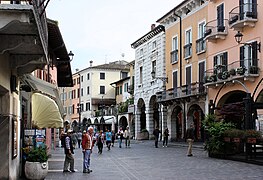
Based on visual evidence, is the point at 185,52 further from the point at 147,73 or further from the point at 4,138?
the point at 4,138

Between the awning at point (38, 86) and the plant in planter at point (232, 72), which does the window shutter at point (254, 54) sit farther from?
the awning at point (38, 86)

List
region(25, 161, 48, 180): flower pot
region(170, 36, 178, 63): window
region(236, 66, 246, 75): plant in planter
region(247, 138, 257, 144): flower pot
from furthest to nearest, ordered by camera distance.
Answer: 1. region(170, 36, 178, 63): window
2. region(236, 66, 246, 75): plant in planter
3. region(247, 138, 257, 144): flower pot
4. region(25, 161, 48, 180): flower pot

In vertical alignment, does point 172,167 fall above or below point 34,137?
below

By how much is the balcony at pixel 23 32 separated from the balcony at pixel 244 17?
20.8m

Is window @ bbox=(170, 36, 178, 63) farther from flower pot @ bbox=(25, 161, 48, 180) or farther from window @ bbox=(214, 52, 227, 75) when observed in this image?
flower pot @ bbox=(25, 161, 48, 180)

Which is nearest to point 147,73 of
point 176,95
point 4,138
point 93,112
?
point 176,95

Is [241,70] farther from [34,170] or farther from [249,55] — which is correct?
[34,170]

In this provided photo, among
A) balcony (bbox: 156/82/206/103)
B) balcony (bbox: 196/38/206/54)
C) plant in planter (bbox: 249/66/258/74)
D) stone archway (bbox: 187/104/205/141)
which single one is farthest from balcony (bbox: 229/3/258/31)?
stone archway (bbox: 187/104/205/141)

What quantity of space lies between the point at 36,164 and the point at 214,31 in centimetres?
2397

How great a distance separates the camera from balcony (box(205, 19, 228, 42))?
34.7 metres

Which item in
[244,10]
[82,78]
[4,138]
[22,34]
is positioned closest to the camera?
[22,34]

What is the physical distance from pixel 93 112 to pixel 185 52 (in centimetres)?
4394

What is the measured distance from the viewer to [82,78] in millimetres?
91625

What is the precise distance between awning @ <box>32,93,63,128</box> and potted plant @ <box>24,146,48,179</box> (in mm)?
878
